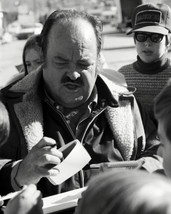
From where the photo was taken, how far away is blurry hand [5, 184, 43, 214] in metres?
1.58

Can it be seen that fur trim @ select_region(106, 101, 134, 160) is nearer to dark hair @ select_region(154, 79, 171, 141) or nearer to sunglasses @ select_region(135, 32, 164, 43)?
dark hair @ select_region(154, 79, 171, 141)

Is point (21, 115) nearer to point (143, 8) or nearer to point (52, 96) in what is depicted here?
point (52, 96)

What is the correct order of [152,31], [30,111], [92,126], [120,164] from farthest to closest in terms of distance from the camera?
[152,31]
[92,126]
[30,111]
[120,164]

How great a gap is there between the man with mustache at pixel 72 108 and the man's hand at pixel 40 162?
150 millimetres

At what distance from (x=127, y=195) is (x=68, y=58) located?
1.44 metres

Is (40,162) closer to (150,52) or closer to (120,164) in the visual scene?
(120,164)

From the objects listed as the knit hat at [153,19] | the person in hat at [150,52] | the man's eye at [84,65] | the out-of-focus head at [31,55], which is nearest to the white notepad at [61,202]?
the man's eye at [84,65]

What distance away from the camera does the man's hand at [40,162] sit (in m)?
2.05

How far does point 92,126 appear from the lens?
8.30 feet

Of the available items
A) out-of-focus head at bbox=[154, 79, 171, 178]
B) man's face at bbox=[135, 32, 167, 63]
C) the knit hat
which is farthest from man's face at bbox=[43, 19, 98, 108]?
the knit hat

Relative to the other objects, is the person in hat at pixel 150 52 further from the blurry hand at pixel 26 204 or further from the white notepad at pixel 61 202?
the blurry hand at pixel 26 204

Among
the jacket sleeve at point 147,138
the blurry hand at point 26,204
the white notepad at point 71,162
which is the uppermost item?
the blurry hand at point 26,204

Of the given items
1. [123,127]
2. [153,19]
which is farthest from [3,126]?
[153,19]

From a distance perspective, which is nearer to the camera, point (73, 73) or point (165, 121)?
point (165, 121)
